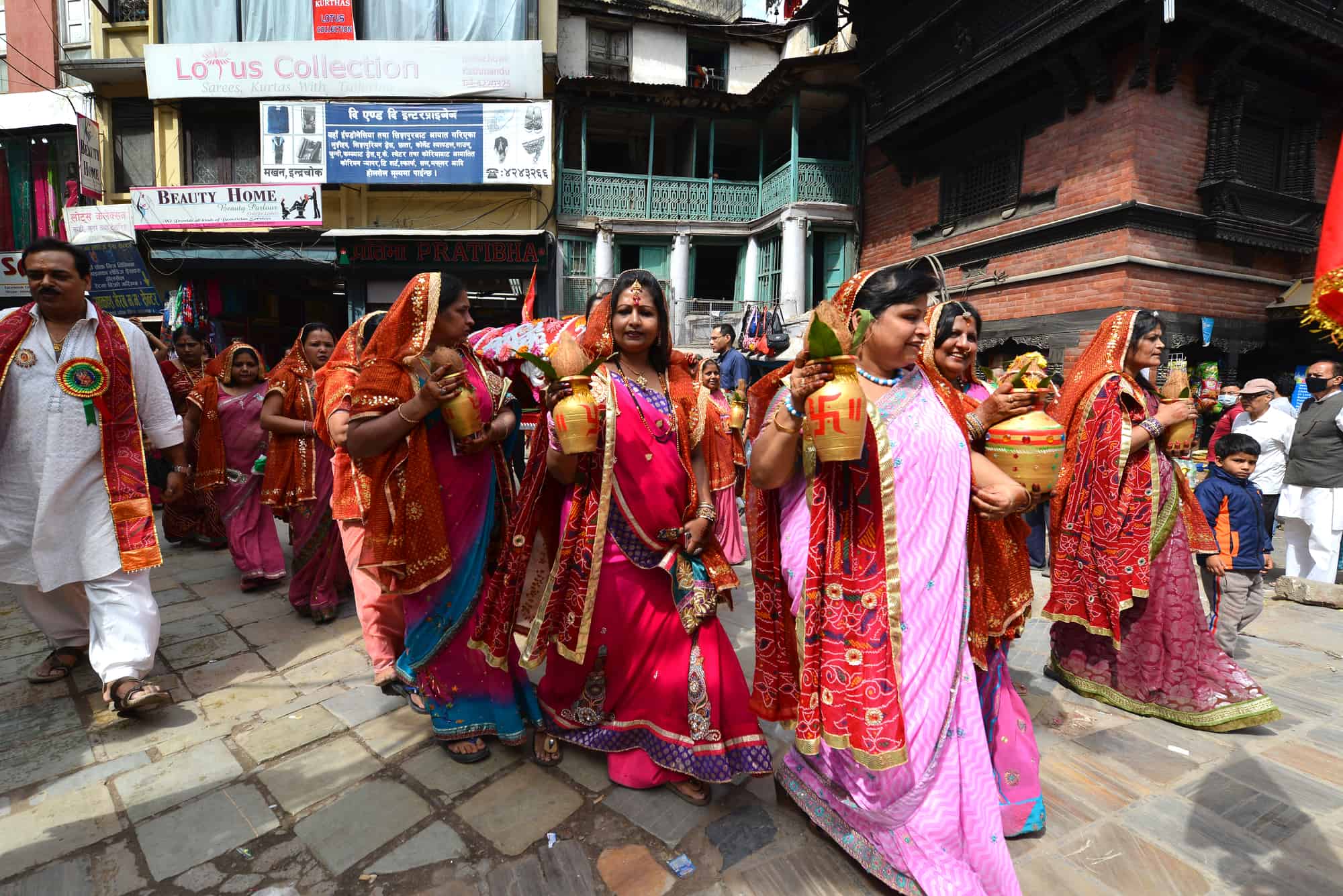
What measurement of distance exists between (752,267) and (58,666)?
13464mm

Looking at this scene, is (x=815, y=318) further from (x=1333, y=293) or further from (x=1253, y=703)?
(x=1253, y=703)

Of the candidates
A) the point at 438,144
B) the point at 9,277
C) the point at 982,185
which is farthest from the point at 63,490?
the point at 9,277

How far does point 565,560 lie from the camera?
2359 mm

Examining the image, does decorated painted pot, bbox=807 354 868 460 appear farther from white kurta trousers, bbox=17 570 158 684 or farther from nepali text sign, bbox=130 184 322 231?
nepali text sign, bbox=130 184 322 231

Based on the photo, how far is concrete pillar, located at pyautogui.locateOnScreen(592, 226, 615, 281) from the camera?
13586mm

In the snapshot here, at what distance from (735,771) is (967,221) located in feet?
36.0

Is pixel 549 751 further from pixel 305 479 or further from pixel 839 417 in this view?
pixel 305 479

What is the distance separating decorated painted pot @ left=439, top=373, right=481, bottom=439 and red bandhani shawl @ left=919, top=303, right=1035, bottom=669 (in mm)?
1567

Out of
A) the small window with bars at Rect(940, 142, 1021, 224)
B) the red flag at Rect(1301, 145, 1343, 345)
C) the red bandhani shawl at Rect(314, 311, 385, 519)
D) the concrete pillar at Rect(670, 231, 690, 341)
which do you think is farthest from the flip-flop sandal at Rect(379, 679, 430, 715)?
the concrete pillar at Rect(670, 231, 690, 341)

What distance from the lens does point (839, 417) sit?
1.47 m

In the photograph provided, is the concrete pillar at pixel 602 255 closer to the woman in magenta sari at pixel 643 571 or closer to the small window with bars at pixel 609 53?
the small window with bars at pixel 609 53

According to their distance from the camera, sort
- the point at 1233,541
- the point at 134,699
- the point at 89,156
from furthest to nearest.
Result: the point at 89,156 → the point at 1233,541 → the point at 134,699

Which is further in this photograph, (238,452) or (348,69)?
(348,69)

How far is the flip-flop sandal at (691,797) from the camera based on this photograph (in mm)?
2279
